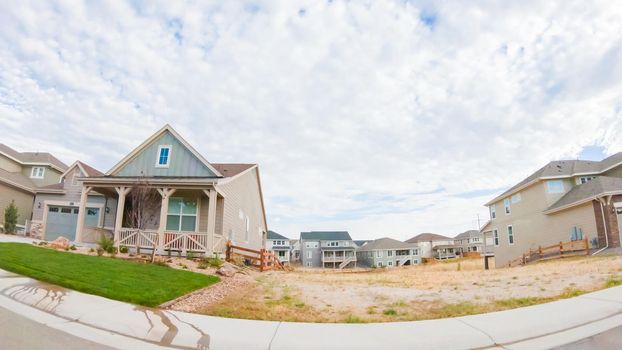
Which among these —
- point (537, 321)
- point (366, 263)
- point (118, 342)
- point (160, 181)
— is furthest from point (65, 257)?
point (366, 263)

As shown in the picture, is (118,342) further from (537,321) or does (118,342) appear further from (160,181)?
(160,181)

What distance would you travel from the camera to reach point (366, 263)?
70.8m

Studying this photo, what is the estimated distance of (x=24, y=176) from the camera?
101 feet

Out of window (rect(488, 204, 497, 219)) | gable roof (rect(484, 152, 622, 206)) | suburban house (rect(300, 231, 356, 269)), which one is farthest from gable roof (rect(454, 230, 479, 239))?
gable roof (rect(484, 152, 622, 206))

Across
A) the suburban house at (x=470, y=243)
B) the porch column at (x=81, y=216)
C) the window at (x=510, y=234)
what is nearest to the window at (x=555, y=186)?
the window at (x=510, y=234)

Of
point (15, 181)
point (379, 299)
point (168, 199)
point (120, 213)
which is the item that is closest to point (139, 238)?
point (120, 213)

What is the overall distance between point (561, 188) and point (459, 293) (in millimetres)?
23292

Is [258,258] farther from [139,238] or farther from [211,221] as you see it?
[139,238]

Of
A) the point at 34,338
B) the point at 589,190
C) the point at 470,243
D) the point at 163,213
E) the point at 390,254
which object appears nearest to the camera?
the point at 34,338

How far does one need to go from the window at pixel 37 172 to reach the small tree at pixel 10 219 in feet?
32.7

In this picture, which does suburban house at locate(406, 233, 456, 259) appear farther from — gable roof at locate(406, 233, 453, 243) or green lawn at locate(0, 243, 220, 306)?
green lawn at locate(0, 243, 220, 306)

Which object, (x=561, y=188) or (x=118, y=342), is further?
(x=561, y=188)

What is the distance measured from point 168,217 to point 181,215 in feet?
2.33

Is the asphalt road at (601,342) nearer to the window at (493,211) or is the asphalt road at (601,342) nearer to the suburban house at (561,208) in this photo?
the suburban house at (561,208)
